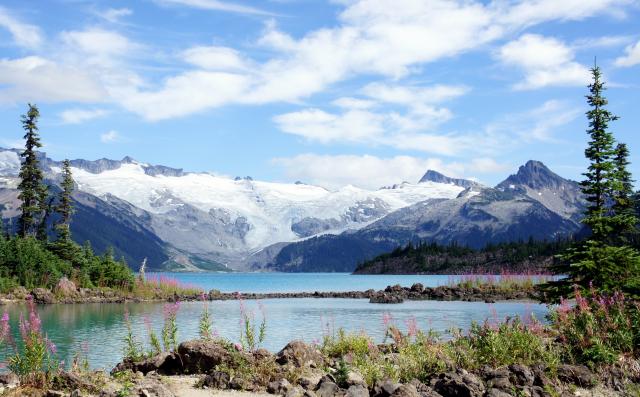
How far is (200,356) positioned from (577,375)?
10030mm

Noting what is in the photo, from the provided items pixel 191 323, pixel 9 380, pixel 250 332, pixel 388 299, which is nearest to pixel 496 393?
pixel 250 332

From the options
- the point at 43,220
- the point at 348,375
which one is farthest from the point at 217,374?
the point at 43,220

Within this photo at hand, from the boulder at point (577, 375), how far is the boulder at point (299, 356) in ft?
22.4

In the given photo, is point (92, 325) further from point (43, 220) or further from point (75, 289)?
point (43, 220)

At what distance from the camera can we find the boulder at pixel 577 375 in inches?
659

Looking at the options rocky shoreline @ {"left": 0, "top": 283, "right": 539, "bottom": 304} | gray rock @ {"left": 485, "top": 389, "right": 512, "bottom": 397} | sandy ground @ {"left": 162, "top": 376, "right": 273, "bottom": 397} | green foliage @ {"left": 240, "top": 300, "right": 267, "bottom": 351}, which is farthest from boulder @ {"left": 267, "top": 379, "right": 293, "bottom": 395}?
rocky shoreline @ {"left": 0, "top": 283, "right": 539, "bottom": 304}

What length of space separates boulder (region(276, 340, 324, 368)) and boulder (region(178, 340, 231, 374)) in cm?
175

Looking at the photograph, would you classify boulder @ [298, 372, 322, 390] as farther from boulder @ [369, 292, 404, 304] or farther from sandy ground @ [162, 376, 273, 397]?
boulder @ [369, 292, 404, 304]

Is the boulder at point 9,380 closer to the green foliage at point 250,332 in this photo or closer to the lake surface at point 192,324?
the green foliage at point 250,332

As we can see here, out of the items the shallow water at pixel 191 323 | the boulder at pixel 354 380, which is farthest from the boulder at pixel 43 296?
the boulder at pixel 354 380

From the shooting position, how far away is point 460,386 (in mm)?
A: 15367

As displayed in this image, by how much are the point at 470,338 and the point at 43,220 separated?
7641 centimetres

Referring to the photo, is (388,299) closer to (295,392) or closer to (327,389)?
(327,389)

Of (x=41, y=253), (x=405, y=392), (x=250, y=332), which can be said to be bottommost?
(x=405, y=392)
